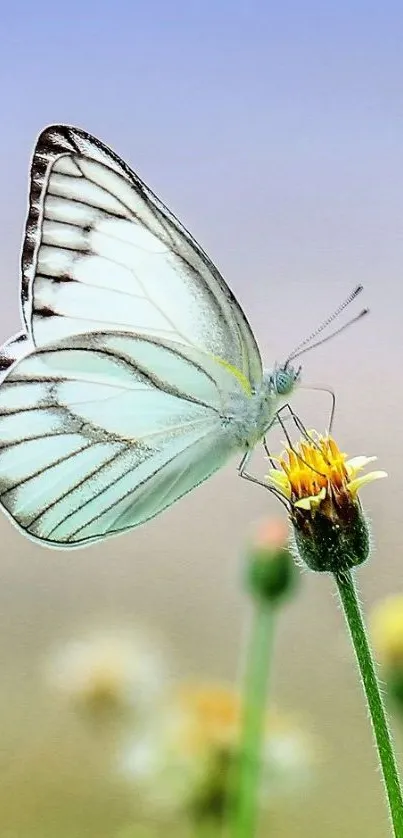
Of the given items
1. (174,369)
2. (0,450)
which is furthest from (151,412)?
(0,450)

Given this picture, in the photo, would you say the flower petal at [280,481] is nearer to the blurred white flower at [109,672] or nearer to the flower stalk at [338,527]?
the flower stalk at [338,527]

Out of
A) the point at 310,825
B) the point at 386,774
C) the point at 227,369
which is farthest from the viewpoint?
the point at 310,825

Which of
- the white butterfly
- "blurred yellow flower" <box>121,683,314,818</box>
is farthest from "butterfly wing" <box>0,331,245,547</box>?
"blurred yellow flower" <box>121,683,314,818</box>

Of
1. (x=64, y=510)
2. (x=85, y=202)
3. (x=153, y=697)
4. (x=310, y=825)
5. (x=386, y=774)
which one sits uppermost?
(x=85, y=202)

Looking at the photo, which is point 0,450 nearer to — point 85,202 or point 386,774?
point 85,202

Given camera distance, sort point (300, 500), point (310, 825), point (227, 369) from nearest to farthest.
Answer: point (300, 500), point (227, 369), point (310, 825)

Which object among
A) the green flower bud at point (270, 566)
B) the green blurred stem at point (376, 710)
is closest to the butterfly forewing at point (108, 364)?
the green flower bud at point (270, 566)

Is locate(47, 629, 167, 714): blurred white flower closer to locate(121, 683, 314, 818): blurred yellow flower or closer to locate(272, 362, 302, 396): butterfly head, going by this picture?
locate(121, 683, 314, 818): blurred yellow flower

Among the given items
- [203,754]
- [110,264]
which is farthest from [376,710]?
[110,264]
